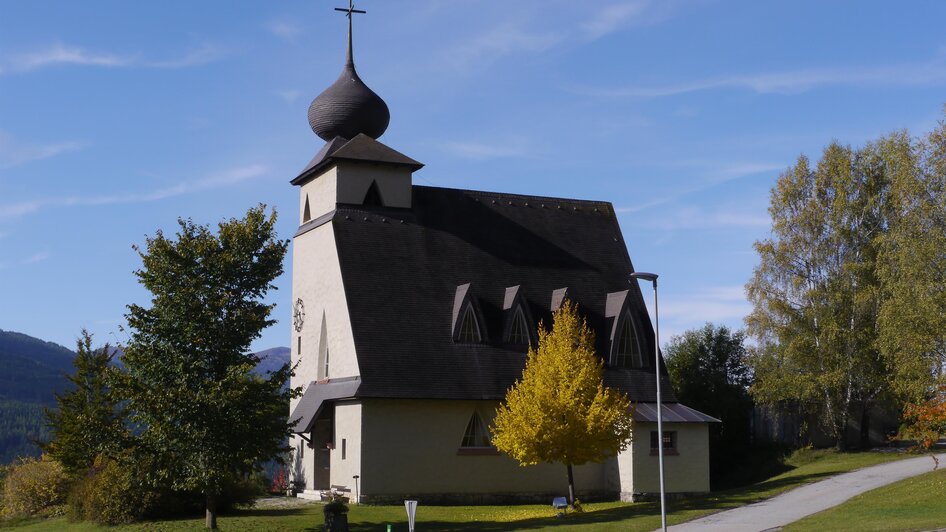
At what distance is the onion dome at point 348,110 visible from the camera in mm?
45188

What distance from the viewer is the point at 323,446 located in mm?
41125

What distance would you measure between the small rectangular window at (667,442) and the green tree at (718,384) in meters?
12.3

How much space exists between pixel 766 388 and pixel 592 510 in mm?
17189

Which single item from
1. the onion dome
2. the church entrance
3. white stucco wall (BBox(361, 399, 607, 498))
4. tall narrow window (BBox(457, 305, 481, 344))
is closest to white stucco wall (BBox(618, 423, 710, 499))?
white stucco wall (BBox(361, 399, 607, 498))

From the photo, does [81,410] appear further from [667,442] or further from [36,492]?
[667,442]

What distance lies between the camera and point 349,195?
43062 millimetres

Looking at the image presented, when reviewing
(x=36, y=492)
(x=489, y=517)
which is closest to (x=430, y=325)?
(x=489, y=517)

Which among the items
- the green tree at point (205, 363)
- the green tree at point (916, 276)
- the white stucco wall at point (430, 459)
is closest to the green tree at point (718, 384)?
the green tree at point (916, 276)

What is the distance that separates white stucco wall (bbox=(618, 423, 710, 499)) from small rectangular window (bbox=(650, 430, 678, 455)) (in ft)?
0.42

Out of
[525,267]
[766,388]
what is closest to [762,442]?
[766,388]

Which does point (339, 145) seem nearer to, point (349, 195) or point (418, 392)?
point (349, 195)

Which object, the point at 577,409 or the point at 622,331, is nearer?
the point at 577,409

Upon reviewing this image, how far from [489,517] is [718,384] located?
80.6 ft

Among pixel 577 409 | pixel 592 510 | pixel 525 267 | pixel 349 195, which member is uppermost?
pixel 349 195
